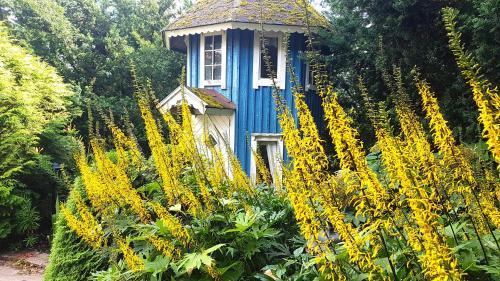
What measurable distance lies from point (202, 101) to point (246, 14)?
9.90 feet

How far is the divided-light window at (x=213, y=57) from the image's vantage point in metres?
13.7

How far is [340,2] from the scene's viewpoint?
1060 centimetres

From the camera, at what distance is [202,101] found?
11.7m

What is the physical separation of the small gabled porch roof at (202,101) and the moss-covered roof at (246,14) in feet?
7.03

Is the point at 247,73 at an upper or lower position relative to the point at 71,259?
upper

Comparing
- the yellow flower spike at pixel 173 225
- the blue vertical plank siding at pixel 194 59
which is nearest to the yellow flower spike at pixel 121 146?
the yellow flower spike at pixel 173 225

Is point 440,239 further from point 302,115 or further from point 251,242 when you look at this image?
point 251,242

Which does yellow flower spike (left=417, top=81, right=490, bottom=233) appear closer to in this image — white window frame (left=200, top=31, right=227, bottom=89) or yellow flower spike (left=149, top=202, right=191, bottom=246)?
yellow flower spike (left=149, top=202, right=191, bottom=246)

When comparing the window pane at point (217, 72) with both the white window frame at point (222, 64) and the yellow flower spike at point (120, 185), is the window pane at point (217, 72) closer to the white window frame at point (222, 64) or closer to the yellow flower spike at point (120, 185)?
the white window frame at point (222, 64)

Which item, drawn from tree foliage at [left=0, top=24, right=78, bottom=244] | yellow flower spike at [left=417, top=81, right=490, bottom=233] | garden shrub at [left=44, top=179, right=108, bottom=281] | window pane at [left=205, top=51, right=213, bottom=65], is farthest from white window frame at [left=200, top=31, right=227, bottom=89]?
yellow flower spike at [left=417, top=81, right=490, bottom=233]

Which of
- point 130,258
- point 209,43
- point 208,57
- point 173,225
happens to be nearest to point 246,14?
point 209,43

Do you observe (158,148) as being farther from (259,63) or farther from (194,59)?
(194,59)

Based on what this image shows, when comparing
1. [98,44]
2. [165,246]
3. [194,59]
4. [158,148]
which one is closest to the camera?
[165,246]

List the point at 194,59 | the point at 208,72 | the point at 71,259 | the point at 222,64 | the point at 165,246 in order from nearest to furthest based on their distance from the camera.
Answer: the point at 165,246, the point at 71,259, the point at 222,64, the point at 208,72, the point at 194,59
